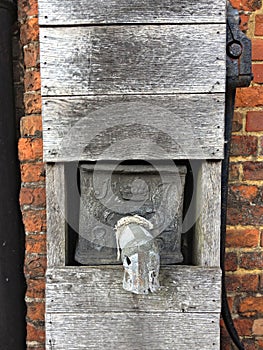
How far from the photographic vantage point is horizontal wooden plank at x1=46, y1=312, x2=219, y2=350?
41.5 inches

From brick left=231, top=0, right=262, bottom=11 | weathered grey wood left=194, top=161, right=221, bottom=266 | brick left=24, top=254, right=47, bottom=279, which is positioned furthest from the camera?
brick left=24, top=254, right=47, bottom=279

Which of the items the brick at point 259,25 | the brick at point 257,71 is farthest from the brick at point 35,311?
the brick at point 259,25

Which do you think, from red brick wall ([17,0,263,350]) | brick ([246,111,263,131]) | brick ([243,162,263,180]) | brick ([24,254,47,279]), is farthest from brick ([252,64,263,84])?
brick ([24,254,47,279])

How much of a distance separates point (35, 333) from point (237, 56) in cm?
106

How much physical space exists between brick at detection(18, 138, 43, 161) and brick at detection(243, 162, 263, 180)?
0.64 meters

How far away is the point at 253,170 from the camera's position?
135 centimetres

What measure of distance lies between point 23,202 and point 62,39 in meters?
0.59

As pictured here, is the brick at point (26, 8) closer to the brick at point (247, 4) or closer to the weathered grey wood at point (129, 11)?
the weathered grey wood at point (129, 11)

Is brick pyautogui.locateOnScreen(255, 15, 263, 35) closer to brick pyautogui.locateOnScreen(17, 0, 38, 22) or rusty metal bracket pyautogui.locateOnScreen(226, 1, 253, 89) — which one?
rusty metal bracket pyautogui.locateOnScreen(226, 1, 253, 89)

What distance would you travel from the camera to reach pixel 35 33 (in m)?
1.32

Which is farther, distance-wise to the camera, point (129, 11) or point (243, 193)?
point (243, 193)

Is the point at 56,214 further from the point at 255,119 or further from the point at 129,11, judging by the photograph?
the point at 255,119

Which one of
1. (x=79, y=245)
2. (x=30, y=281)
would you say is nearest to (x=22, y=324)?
(x=30, y=281)

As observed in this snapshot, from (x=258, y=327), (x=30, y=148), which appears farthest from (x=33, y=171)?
(x=258, y=327)
